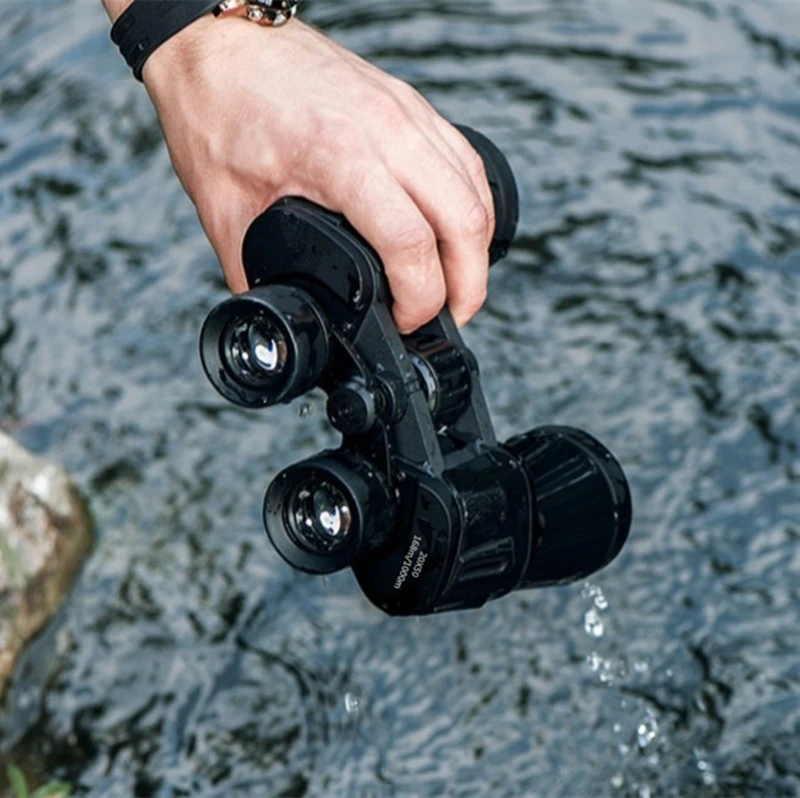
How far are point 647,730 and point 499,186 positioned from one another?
1.72 metres

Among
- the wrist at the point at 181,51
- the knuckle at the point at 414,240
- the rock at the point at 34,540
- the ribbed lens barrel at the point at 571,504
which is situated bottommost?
the rock at the point at 34,540

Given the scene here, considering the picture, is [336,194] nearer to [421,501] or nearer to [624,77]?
[421,501]

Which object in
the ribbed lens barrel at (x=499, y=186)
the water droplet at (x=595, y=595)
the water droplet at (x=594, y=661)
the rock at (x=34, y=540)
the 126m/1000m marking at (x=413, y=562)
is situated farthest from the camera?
the rock at (x=34, y=540)

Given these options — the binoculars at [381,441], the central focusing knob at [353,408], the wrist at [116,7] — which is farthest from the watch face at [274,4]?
the central focusing knob at [353,408]

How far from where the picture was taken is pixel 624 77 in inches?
267

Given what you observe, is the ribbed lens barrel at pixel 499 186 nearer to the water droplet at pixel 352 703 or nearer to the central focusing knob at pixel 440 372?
the central focusing knob at pixel 440 372

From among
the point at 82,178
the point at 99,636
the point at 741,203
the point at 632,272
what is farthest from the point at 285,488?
the point at 82,178

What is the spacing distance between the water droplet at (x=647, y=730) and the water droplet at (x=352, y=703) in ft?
2.29

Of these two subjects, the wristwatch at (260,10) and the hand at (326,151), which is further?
the wristwatch at (260,10)

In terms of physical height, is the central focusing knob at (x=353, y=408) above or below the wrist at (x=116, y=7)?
below

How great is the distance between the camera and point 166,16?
267 cm

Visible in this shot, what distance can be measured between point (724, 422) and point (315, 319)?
2.66 m

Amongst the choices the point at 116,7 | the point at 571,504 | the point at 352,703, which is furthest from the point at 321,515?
the point at 352,703

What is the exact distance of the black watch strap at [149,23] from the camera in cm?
264
